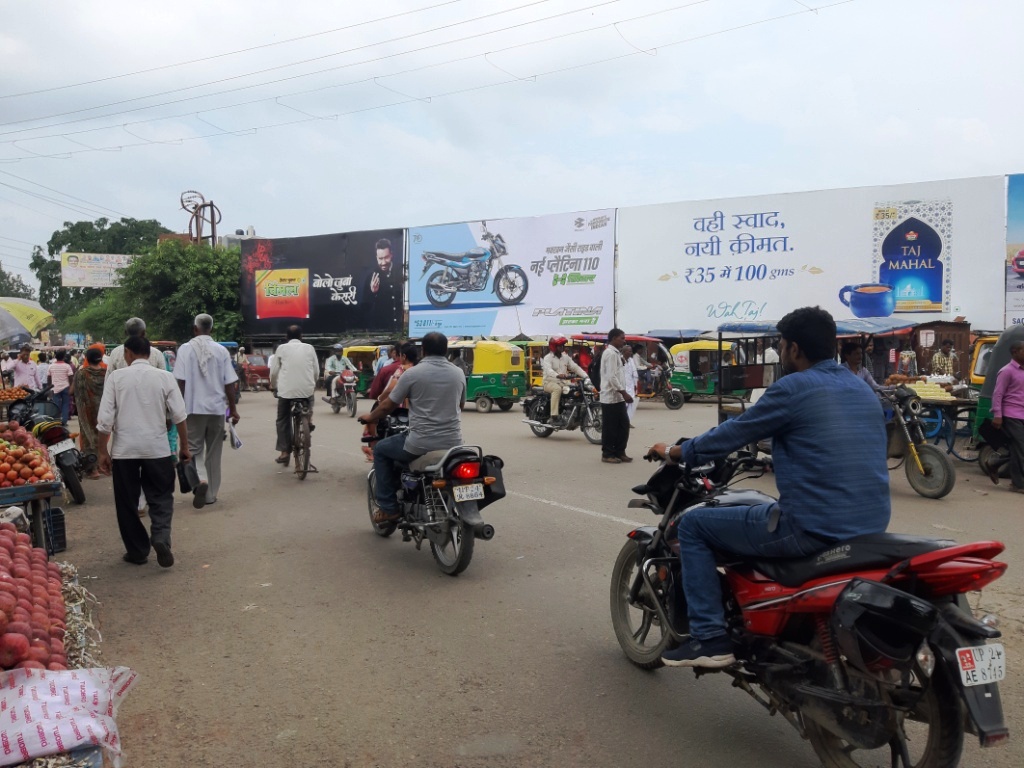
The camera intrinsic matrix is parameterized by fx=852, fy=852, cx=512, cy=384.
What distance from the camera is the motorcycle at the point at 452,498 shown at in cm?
630

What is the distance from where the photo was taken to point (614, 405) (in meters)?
12.8

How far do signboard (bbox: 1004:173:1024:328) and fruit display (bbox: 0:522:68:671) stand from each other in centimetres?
2997

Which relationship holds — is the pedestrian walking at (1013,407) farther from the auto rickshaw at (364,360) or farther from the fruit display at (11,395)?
the auto rickshaw at (364,360)

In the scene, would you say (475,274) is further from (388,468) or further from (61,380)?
(388,468)

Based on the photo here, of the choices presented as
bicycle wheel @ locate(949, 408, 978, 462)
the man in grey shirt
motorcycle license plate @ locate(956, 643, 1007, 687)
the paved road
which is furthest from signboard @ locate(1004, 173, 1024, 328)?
motorcycle license plate @ locate(956, 643, 1007, 687)

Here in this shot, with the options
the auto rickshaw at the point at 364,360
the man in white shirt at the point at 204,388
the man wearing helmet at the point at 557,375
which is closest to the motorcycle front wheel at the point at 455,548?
the man in white shirt at the point at 204,388

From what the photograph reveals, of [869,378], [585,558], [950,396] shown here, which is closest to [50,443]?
[585,558]

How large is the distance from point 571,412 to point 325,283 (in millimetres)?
28803

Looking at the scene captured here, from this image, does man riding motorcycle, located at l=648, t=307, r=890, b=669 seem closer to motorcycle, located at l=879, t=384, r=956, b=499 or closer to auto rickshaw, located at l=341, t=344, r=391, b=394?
motorcycle, located at l=879, t=384, r=956, b=499

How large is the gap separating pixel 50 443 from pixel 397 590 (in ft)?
14.9

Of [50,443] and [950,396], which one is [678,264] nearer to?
[950,396]

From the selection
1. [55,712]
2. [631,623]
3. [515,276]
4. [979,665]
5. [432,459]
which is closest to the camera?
[55,712]

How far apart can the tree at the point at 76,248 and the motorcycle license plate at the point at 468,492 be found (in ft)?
252

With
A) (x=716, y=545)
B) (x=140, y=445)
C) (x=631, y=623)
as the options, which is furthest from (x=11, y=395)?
(x=716, y=545)
